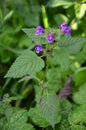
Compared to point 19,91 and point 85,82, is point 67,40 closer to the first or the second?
point 85,82

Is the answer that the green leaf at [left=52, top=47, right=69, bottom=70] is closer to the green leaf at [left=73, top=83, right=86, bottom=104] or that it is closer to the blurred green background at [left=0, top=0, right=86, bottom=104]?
the green leaf at [left=73, top=83, right=86, bottom=104]

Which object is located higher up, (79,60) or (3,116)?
(3,116)

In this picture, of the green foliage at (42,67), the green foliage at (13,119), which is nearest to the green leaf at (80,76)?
the green foliage at (42,67)

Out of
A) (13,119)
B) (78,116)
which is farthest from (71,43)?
(13,119)

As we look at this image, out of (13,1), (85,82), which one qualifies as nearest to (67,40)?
(85,82)

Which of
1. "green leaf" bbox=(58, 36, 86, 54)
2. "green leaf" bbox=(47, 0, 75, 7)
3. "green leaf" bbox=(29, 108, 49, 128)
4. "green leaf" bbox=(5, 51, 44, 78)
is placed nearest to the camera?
"green leaf" bbox=(5, 51, 44, 78)

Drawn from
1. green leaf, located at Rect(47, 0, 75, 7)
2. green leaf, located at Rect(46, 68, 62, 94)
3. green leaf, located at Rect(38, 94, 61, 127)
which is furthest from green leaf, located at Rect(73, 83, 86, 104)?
green leaf, located at Rect(47, 0, 75, 7)
